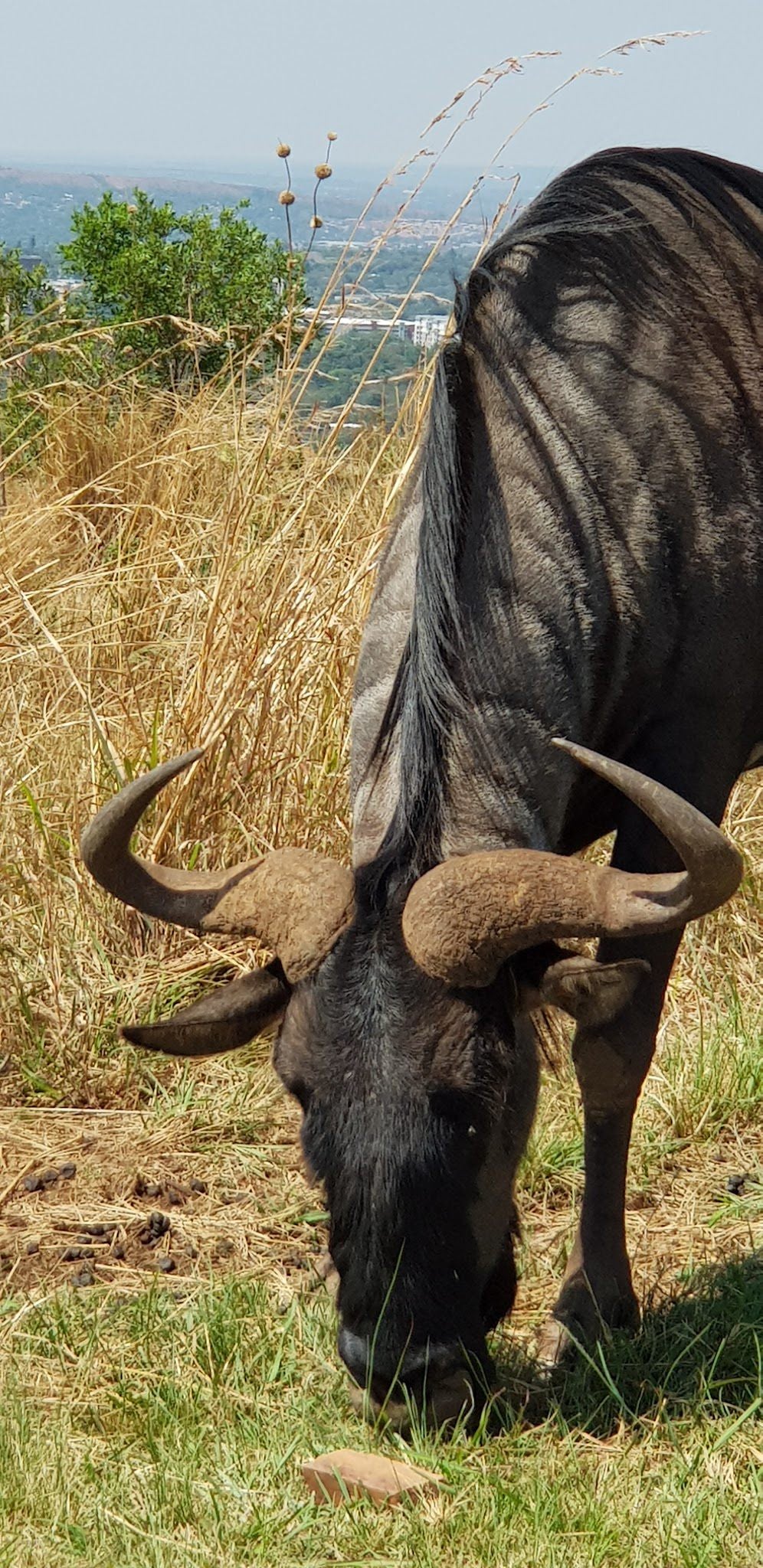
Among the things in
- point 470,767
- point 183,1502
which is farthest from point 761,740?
point 183,1502

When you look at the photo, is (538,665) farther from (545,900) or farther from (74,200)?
(74,200)

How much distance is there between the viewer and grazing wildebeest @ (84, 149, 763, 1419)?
3.06 metres

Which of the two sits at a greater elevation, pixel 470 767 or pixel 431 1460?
pixel 470 767

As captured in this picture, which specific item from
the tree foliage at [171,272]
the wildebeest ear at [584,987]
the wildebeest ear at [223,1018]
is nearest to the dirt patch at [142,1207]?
the wildebeest ear at [223,1018]

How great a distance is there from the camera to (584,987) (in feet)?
10.4

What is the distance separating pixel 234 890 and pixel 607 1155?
1196 mm

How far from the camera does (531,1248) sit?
4.20 meters

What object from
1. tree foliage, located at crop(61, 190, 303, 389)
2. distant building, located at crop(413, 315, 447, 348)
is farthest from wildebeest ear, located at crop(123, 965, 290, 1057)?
tree foliage, located at crop(61, 190, 303, 389)

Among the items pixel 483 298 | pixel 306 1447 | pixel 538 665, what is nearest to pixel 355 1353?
pixel 306 1447

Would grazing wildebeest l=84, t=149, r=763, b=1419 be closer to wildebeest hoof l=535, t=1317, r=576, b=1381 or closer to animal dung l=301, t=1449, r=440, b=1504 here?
wildebeest hoof l=535, t=1317, r=576, b=1381

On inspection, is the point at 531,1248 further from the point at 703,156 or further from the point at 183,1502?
the point at 703,156

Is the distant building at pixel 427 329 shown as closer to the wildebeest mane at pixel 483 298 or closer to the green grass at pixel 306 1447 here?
the wildebeest mane at pixel 483 298

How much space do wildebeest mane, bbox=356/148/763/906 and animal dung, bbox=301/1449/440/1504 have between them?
1033mm

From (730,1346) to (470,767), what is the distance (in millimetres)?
1405
